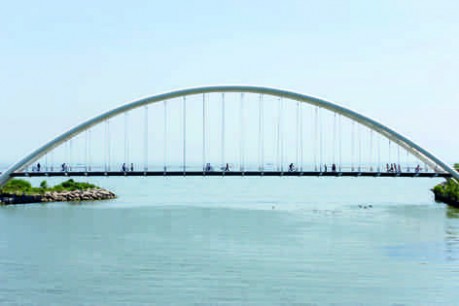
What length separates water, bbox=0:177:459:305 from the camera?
26.2 m

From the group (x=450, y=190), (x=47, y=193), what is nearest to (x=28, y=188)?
(x=47, y=193)

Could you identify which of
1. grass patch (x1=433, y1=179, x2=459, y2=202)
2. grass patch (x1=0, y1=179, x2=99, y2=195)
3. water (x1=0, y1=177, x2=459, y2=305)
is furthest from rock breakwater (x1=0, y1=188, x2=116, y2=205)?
grass patch (x1=433, y1=179, x2=459, y2=202)

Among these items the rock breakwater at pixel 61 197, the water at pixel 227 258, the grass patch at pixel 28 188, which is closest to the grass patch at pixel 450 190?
the water at pixel 227 258

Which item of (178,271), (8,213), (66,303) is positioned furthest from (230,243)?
(8,213)

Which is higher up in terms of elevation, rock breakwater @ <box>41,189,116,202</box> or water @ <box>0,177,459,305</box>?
rock breakwater @ <box>41,189,116,202</box>

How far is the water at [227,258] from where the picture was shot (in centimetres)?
2620

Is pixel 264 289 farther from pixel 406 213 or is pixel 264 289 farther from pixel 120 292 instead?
pixel 406 213

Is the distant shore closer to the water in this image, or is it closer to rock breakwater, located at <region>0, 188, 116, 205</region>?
rock breakwater, located at <region>0, 188, 116, 205</region>

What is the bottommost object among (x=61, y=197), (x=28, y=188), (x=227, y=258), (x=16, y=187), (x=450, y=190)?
(x=227, y=258)

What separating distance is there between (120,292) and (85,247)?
38.2ft

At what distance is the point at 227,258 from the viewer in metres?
34.0

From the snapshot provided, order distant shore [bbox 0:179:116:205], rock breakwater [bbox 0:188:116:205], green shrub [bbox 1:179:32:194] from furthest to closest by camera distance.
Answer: green shrub [bbox 1:179:32:194] → distant shore [bbox 0:179:116:205] → rock breakwater [bbox 0:188:116:205]

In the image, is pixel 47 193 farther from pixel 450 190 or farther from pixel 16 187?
pixel 450 190

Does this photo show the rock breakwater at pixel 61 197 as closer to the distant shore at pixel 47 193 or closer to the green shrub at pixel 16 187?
the distant shore at pixel 47 193
